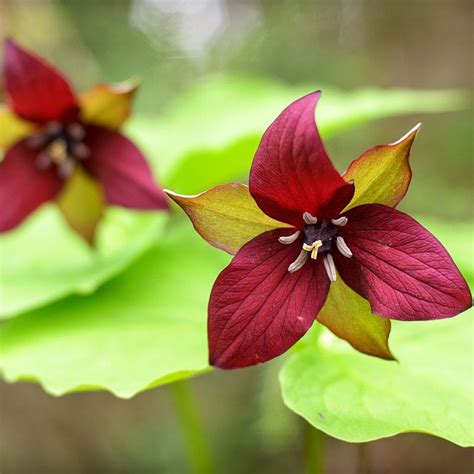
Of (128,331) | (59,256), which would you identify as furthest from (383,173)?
(59,256)

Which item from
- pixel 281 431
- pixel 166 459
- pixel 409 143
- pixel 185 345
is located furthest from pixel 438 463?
pixel 409 143

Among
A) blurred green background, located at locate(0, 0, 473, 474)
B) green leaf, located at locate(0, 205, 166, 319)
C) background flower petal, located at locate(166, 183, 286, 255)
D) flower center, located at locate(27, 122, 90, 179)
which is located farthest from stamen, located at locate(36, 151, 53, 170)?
blurred green background, located at locate(0, 0, 473, 474)

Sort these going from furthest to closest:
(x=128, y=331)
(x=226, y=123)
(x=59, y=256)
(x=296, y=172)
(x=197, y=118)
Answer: (x=197, y=118) → (x=226, y=123) → (x=59, y=256) → (x=128, y=331) → (x=296, y=172)

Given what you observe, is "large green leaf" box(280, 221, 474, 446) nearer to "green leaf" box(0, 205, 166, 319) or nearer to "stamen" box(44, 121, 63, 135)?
"green leaf" box(0, 205, 166, 319)

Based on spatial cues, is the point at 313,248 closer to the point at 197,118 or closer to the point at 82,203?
the point at 82,203

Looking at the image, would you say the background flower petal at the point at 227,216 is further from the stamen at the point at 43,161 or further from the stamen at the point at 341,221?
the stamen at the point at 43,161

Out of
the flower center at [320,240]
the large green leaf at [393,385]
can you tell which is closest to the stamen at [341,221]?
the flower center at [320,240]
